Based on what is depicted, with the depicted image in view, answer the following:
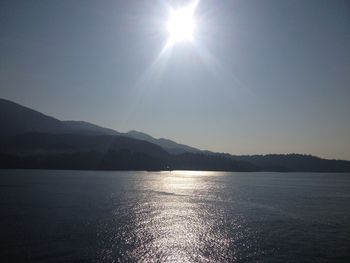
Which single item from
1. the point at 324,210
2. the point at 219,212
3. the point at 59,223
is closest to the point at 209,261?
the point at 59,223

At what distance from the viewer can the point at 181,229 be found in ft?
187

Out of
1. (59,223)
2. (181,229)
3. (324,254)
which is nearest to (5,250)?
(59,223)

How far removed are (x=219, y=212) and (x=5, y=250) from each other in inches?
1990

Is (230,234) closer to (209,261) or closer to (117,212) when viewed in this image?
(209,261)

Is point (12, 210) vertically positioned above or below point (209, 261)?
above

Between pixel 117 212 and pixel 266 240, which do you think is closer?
pixel 266 240

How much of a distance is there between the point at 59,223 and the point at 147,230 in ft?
52.7

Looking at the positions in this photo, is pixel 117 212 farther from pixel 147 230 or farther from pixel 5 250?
pixel 5 250

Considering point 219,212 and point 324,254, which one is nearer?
point 324,254

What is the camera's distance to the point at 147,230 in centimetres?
5431

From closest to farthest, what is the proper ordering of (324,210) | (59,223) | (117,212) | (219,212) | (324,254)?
(324,254)
(59,223)
(117,212)
(219,212)
(324,210)

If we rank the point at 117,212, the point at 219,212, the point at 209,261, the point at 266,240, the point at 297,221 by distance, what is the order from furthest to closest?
1. the point at 219,212
2. the point at 117,212
3. the point at 297,221
4. the point at 266,240
5. the point at 209,261

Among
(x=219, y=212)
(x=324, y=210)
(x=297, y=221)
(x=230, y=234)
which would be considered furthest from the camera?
(x=324, y=210)

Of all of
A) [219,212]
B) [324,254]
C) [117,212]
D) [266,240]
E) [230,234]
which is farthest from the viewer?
[219,212]
